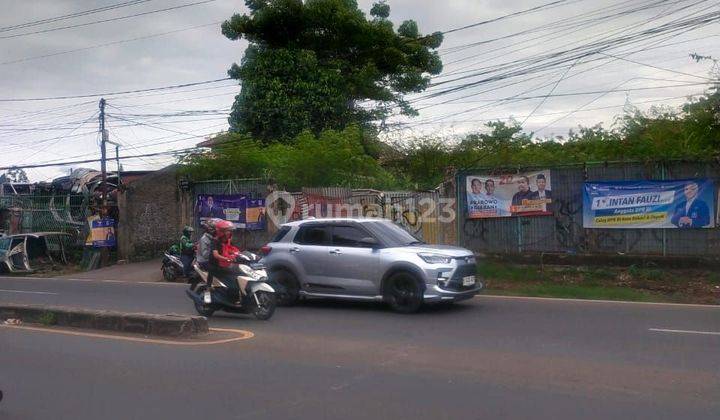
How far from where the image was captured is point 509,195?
64.7 ft

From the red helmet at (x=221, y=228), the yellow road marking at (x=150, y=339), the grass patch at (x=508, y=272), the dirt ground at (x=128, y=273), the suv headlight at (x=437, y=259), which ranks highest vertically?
the red helmet at (x=221, y=228)

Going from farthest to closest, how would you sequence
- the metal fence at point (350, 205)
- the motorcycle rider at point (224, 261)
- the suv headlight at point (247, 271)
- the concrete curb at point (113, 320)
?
the metal fence at point (350, 205) < the motorcycle rider at point (224, 261) < the suv headlight at point (247, 271) < the concrete curb at point (113, 320)

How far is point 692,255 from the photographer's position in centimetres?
1730

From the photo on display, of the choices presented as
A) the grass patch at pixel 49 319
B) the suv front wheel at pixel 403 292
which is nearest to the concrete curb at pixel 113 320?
the grass patch at pixel 49 319

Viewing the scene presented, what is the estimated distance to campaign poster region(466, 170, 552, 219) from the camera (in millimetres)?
19297

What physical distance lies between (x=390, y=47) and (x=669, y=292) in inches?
797

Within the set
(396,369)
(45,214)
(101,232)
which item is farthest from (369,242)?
(45,214)

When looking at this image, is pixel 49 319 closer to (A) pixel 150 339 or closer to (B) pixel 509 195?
(A) pixel 150 339

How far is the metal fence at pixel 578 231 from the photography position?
1758 cm

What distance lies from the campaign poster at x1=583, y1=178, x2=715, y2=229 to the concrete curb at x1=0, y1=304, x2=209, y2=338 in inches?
432

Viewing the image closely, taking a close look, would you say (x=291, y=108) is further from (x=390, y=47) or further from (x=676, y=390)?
(x=676, y=390)

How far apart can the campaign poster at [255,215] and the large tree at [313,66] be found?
6.64 metres

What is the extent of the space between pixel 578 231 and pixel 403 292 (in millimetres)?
7556

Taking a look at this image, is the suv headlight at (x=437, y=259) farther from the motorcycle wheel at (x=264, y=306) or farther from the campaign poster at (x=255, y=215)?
the campaign poster at (x=255, y=215)
